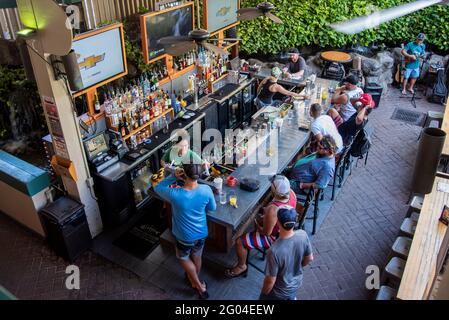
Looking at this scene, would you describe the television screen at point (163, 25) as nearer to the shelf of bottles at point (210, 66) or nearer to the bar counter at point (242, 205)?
the shelf of bottles at point (210, 66)

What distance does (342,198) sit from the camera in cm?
705

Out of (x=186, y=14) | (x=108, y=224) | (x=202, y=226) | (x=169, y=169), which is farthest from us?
(x=186, y=14)

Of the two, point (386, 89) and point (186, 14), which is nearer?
point (186, 14)

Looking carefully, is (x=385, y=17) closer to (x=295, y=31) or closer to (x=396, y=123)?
(x=295, y=31)

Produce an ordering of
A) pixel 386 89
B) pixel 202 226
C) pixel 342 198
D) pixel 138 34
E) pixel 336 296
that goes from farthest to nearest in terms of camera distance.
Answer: pixel 386 89 → pixel 138 34 → pixel 342 198 → pixel 336 296 → pixel 202 226

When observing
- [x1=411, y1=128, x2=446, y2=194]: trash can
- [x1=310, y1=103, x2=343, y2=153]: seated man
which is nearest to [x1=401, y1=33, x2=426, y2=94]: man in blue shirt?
[x1=310, y1=103, x2=343, y2=153]: seated man

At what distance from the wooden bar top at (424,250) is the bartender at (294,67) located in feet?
14.7

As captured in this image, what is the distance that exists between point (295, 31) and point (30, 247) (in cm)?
829

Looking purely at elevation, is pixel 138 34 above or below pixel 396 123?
above

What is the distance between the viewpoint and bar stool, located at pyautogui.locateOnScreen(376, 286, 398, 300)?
176 inches

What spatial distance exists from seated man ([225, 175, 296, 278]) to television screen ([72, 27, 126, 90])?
9.92ft

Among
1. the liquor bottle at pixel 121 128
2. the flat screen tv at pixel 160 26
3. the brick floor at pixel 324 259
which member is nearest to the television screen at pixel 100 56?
the flat screen tv at pixel 160 26

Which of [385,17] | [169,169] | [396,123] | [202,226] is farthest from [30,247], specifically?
[385,17]

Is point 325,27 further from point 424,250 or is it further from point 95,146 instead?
point 424,250
